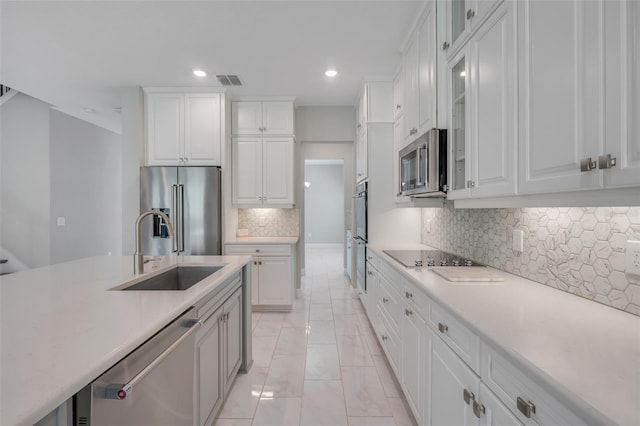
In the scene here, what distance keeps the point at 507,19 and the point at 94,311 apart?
2.03m

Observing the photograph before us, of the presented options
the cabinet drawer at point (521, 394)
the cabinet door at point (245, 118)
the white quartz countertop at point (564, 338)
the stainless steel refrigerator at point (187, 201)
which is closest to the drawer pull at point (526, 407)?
the cabinet drawer at point (521, 394)

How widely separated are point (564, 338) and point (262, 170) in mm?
3464

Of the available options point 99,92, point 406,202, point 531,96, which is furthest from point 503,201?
point 99,92

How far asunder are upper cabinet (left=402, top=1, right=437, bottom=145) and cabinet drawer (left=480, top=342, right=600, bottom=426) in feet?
4.83

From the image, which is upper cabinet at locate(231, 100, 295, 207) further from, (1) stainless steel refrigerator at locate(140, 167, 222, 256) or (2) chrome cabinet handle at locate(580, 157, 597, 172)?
(2) chrome cabinet handle at locate(580, 157, 597, 172)

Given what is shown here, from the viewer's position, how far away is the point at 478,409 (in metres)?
0.99

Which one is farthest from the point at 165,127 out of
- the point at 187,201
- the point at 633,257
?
the point at 633,257

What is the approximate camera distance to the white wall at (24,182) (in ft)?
14.4

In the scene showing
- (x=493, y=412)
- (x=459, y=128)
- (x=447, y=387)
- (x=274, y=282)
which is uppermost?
(x=459, y=128)

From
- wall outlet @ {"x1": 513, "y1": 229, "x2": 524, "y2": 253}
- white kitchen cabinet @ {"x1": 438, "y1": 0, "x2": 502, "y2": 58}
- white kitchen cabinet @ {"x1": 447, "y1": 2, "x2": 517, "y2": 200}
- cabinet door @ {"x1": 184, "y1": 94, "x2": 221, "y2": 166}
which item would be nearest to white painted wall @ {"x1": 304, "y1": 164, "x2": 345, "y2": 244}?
cabinet door @ {"x1": 184, "y1": 94, "x2": 221, "y2": 166}

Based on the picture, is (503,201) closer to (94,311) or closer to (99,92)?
(94,311)

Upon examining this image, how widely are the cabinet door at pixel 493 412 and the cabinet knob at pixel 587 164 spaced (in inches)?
29.4

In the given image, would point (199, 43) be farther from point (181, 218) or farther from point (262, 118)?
point (181, 218)

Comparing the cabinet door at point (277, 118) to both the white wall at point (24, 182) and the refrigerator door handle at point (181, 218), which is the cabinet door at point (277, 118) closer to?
the refrigerator door handle at point (181, 218)
